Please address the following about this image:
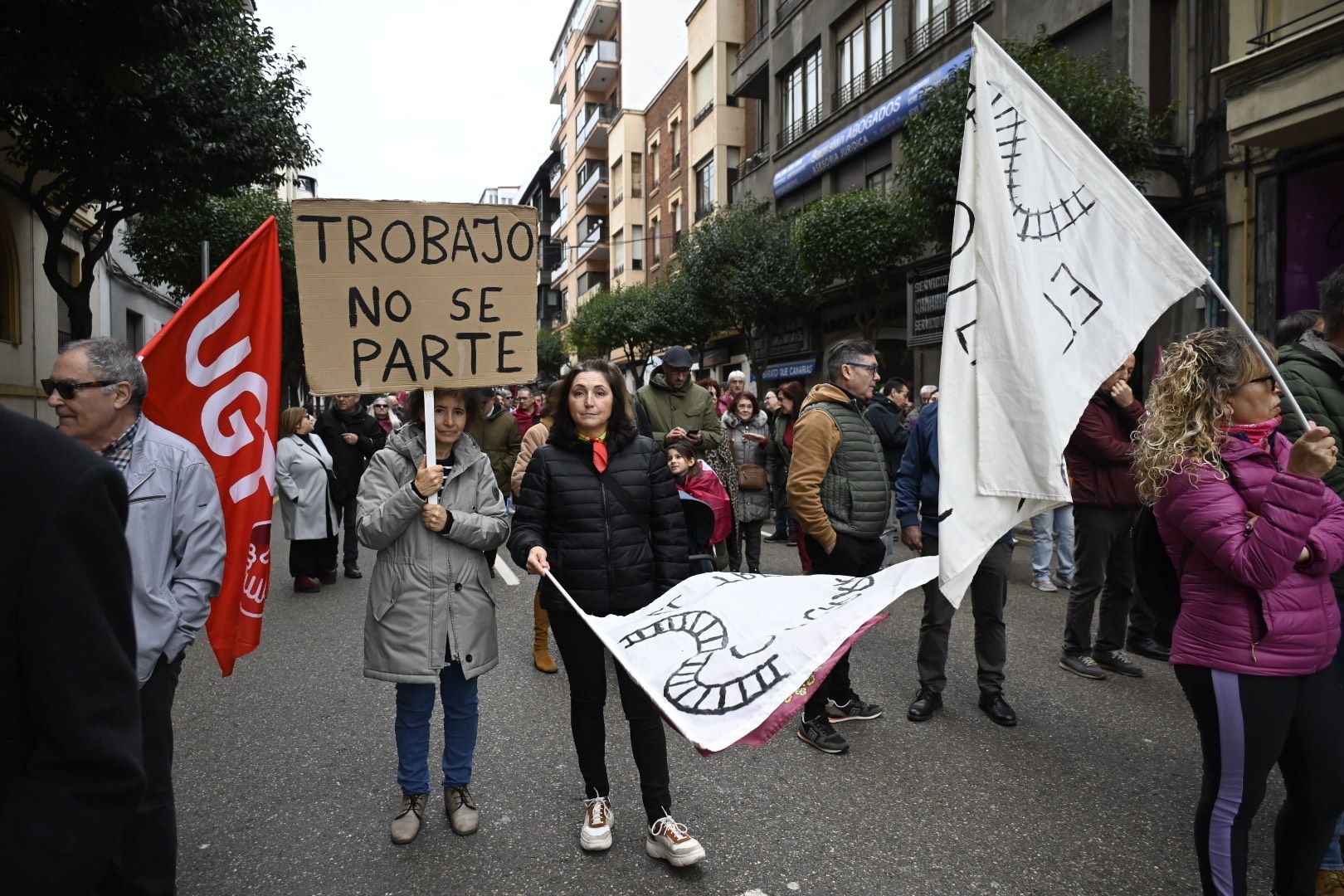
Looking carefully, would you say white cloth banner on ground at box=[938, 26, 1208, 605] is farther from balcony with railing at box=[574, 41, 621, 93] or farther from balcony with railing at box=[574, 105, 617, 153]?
balcony with railing at box=[574, 41, 621, 93]

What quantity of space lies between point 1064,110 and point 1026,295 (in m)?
10.3

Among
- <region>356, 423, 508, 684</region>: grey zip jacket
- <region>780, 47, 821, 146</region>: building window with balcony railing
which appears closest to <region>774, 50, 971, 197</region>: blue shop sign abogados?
<region>780, 47, 821, 146</region>: building window with balcony railing

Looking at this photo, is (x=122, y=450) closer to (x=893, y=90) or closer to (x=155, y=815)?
(x=155, y=815)

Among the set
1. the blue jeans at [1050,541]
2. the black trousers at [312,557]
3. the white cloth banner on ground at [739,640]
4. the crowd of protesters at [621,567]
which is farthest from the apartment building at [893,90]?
the white cloth banner on ground at [739,640]

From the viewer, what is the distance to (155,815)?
8.25ft

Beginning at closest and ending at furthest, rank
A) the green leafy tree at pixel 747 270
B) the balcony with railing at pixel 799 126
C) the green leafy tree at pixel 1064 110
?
the green leafy tree at pixel 1064 110 < the green leafy tree at pixel 747 270 < the balcony with railing at pixel 799 126

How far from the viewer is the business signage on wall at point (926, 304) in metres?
16.7

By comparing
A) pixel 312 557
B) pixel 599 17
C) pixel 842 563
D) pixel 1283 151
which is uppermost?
pixel 599 17

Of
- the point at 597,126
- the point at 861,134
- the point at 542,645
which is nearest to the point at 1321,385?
the point at 542,645

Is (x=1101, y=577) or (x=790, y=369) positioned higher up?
(x=790, y=369)

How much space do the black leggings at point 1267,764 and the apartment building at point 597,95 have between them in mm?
42119

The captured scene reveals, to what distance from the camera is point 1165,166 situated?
1262cm

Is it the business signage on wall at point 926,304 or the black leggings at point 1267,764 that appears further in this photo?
the business signage on wall at point 926,304

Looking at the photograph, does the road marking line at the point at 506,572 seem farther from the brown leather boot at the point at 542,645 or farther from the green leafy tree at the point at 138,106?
the green leafy tree at the point at 138,106
